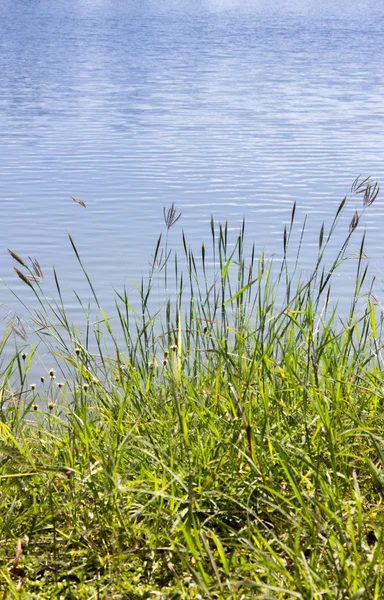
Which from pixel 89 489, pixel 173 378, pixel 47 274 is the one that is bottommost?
pixel 47 274

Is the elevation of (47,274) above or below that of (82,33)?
below

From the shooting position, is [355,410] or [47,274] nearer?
[355,410]

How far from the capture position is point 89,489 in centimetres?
234

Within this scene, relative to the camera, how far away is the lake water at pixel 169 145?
7.43m

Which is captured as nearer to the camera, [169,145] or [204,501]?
[204,501]

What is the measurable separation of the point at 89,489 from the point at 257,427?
52cm

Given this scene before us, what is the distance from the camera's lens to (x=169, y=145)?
487 inches

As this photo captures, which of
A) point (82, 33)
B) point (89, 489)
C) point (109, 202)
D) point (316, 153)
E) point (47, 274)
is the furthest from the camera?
point (82, 33)

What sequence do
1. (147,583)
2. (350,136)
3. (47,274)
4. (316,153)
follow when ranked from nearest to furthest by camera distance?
(147,583), (47,274), (316,153), (350,136)

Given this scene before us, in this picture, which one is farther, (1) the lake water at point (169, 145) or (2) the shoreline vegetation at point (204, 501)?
(1) the lake water at point (169, 145)

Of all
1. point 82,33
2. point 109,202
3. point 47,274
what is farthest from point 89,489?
point 82,33

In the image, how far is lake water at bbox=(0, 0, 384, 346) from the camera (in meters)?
7.43

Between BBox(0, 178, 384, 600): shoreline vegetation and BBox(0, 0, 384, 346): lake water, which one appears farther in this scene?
BBox(0, 0, 384, 346): lake water

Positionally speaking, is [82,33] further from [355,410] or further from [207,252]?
[355,410]
